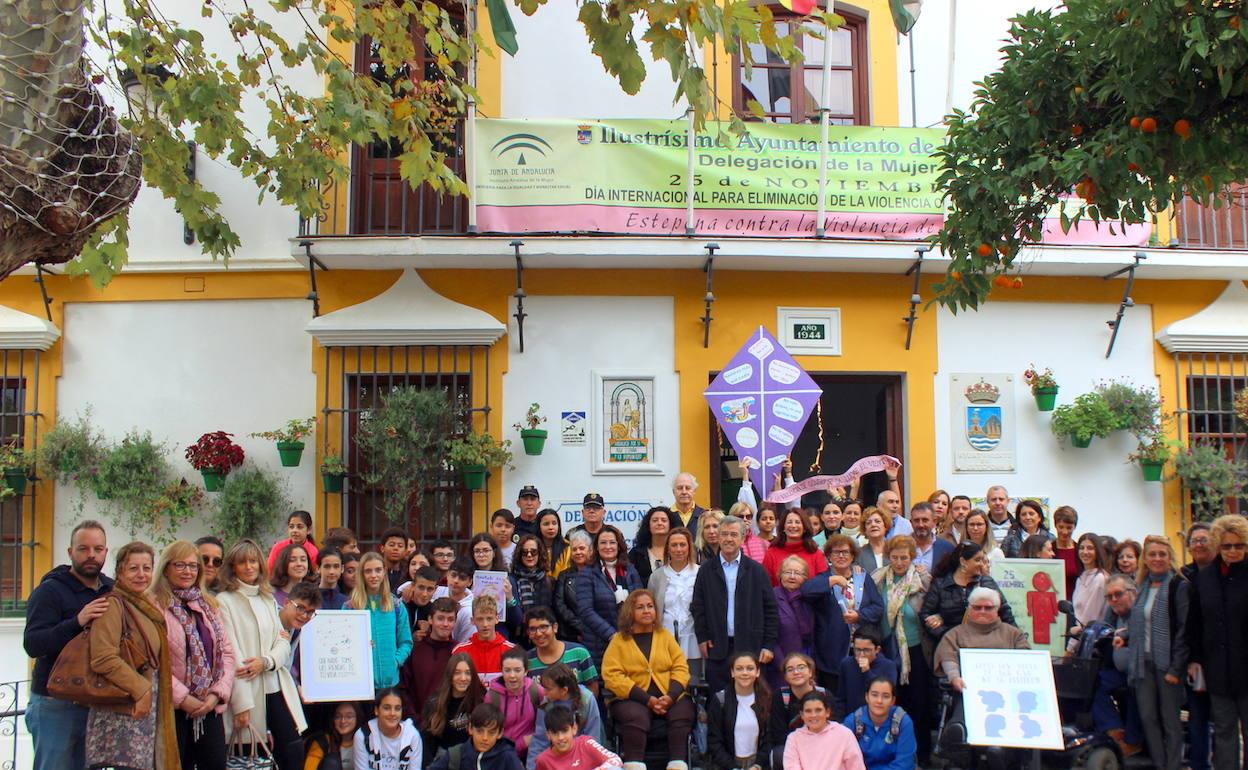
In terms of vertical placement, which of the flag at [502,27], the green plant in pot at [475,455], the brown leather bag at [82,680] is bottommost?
the brown leather bag at [82,680]

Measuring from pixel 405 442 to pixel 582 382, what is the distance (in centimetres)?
166

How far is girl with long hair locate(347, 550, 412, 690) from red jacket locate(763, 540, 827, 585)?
99.6 inches

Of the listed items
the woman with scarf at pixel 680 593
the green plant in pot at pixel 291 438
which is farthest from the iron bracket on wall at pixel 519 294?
the woman with scarf at pixel 680 593

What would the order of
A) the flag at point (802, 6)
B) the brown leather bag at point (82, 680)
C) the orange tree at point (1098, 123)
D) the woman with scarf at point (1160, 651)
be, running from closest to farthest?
the orange tree at point (1098, 123)
the brown leather bag at point (82, 680)
the woman with scarf at point (1160, 651)
the flag at point (802, 6)

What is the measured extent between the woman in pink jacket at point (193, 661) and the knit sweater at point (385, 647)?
1.10m

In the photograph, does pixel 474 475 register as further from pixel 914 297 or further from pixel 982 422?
pixel 982 422

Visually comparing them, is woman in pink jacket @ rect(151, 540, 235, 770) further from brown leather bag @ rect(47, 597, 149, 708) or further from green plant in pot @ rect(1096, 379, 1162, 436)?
green plant in pot @ rect(1096, 379, 1162, 436)

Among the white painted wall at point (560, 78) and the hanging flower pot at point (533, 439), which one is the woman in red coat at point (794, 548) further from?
the white painted wall at point (560, 78)

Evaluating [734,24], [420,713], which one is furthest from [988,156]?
[420,713]

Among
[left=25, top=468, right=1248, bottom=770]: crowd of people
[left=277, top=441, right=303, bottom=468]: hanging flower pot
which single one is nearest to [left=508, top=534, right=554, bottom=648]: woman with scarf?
[left=25, top=468, right=1248, bottom=770]: crowd of people

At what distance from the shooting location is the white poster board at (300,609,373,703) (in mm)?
7066

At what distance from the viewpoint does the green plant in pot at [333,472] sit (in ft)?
32.4

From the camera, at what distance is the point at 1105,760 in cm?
732

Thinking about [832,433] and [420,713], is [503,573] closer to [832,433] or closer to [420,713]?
[420,713]
